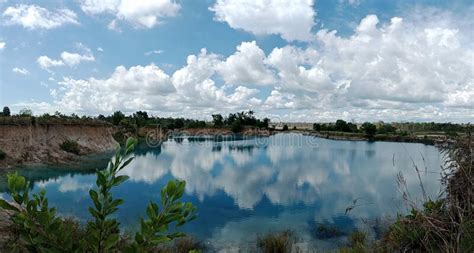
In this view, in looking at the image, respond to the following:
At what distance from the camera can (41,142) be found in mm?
33469

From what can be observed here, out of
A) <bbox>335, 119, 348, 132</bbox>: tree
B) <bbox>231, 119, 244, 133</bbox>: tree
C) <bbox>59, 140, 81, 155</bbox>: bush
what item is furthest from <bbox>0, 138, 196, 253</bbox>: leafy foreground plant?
<bbox>335, 119, 348, 132</bbox>: tree

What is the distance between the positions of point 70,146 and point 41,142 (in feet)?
11.6

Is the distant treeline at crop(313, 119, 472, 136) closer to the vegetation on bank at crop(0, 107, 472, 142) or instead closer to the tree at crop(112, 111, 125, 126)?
the vegetation on bank at crop(0, 107, 472, 142)

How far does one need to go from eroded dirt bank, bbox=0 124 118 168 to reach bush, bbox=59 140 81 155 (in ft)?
1.38

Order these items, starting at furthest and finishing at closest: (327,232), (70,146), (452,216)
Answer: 1. (70,146)
2. (327,232)
3. (452,216)

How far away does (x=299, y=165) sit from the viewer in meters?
36.9

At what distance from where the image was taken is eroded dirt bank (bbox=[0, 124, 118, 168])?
93.6ft

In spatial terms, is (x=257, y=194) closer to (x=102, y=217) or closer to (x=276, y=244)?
(x=276, y=244)

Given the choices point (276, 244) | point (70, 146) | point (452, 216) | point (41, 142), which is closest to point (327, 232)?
point (276, 244)

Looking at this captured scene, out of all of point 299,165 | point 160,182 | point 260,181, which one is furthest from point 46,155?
point 299,165

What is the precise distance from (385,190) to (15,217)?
81.9 feet

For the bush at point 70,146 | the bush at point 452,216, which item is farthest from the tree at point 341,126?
the bush at point 452,216

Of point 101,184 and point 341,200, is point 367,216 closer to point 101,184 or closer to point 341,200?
point 341,200

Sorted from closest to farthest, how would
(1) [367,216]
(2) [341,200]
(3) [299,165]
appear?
(1) [367,216]
(2) [341,200]
(3) [299,165]
